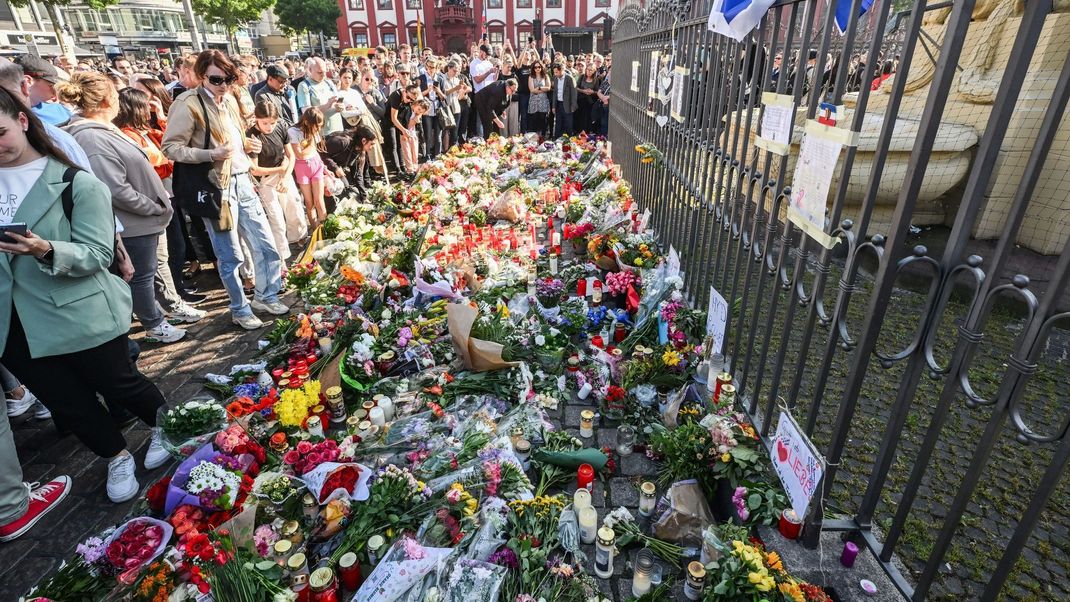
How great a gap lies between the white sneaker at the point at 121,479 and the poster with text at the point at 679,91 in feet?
15.1

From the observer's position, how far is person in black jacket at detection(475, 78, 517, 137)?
A: 13.1 meters

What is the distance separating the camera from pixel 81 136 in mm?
3682

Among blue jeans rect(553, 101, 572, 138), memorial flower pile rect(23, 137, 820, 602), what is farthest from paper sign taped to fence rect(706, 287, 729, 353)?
blue jeans rect(553, 101, 572, 138)

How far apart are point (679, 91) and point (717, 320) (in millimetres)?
2220

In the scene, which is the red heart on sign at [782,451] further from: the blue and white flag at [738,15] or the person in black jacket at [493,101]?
the person in black jacket at [493,101]

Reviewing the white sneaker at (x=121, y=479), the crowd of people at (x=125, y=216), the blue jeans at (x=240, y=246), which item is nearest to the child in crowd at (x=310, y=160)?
the crowd of people at (x=125, y=216)

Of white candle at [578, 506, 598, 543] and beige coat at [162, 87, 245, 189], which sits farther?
beige coat at [162, 87, 245, 189]

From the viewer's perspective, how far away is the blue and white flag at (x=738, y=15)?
9.14ft

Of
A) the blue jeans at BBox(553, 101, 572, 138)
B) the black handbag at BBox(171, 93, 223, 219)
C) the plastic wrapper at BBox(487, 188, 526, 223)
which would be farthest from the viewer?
the blue jeans at BBox(553, 101, 572, 138)

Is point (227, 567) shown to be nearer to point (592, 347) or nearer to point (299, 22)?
point (592, 347)

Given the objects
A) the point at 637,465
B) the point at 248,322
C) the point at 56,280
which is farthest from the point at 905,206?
the point at 248,322

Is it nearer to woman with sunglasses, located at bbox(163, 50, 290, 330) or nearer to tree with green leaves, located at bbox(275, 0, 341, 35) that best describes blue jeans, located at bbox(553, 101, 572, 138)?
woman with sunglasses, located at bbox(163, 50, 290, 330)

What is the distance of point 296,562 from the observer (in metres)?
2.47

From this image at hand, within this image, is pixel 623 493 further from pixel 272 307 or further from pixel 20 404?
pixel 20 404
